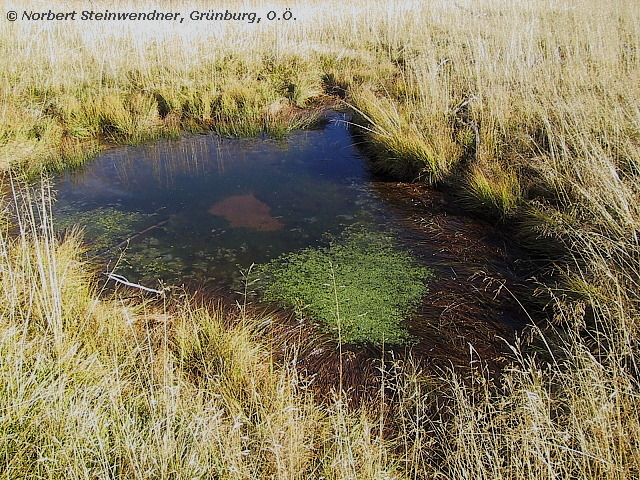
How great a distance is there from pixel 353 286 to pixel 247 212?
1193 millimetres

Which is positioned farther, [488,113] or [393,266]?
[488,113]

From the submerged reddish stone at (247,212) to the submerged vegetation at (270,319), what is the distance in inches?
39.3

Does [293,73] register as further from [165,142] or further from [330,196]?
[330,196]

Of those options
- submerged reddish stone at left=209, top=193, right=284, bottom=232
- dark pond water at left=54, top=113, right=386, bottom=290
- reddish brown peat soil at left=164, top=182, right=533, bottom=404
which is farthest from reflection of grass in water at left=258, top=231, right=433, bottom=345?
submerged reddish stone at left=209, top=193, right=284, bottom=232

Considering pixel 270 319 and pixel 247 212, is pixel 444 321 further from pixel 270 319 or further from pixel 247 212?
pixel 247 212

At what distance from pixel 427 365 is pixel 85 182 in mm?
3331

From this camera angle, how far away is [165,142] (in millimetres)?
5105

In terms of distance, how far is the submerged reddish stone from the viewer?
3557mm

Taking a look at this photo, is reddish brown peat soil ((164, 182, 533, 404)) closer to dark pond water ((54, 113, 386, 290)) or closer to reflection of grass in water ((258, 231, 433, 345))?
reflection of grass in water ((258, 231, 433, 345))

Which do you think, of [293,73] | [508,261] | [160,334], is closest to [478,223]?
[508,261]

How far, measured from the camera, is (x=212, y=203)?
3.86m

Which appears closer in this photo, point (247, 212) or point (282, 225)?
point (282, 225)

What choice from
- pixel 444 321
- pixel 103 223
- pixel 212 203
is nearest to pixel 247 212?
pixel 212 203

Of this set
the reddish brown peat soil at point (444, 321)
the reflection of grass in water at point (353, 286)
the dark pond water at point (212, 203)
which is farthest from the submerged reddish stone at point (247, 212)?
the reddish brown peat soil at point (444, 321)
